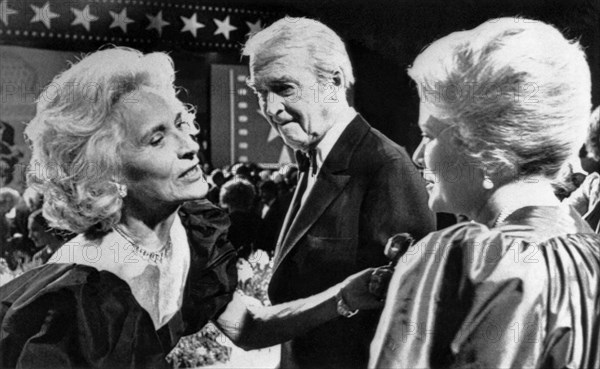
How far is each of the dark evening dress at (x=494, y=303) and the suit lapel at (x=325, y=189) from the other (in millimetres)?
373

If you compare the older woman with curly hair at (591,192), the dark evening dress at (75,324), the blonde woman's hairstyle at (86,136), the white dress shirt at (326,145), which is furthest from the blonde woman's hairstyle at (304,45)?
the older woman with curly hair at (591,192)

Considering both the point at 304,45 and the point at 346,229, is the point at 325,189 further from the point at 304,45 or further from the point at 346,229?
the point at 304,45

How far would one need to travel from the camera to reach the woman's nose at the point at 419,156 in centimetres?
252

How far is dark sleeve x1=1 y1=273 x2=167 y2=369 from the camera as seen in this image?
2342 mm

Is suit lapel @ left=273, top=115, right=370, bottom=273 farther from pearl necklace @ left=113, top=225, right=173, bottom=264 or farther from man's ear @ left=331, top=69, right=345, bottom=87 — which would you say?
Result: pearl necklace @ left=113, top=225, right=173, bottom=264

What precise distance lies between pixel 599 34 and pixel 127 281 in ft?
6.96

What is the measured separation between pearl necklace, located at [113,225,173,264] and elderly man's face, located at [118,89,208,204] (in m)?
0.14

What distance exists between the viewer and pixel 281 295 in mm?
2490

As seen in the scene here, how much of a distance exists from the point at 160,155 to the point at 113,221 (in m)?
0.29

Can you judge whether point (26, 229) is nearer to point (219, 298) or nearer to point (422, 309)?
point (219, 298)

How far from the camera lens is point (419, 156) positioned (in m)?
2.52

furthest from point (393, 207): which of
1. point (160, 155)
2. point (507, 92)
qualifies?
point (160, 155)

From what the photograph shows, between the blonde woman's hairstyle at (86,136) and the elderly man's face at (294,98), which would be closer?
the blonde woman's hairstyle at (86,136)

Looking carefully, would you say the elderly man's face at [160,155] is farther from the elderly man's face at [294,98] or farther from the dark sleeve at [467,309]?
the dark sleeve at [467,309]
